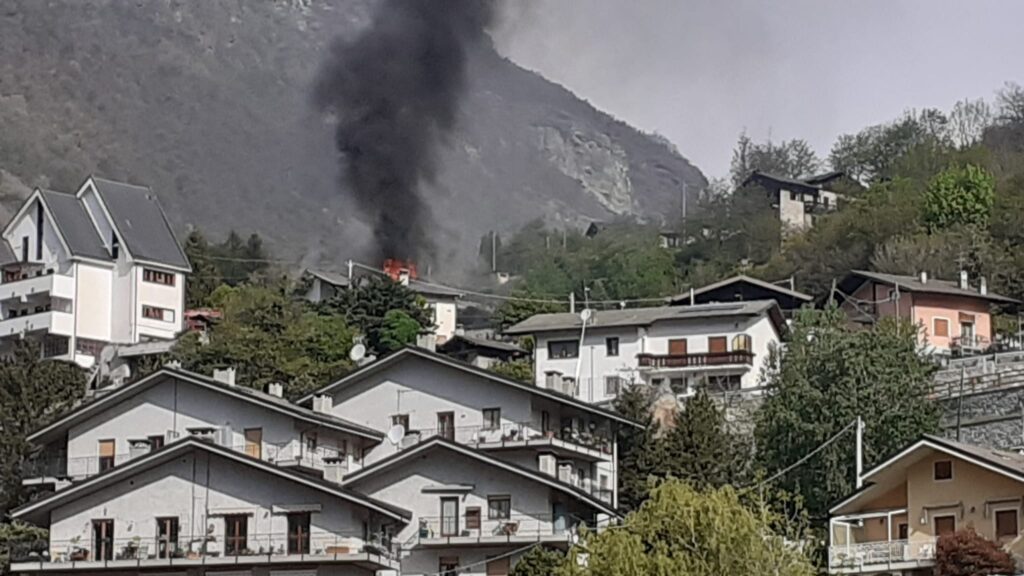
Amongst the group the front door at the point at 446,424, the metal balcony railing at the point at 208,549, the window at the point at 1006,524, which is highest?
the front door at the point at 446,424

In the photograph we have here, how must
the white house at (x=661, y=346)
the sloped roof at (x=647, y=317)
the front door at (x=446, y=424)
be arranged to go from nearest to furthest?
the front door at (x=446, y=424), the white house at (x=661, y=346), the sloped roof at (x=647, y=317)

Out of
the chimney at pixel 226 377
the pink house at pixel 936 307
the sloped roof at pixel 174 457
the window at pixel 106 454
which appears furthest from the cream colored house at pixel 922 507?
the pink house at pixel 936 307

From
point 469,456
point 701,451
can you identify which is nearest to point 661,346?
point 701,451

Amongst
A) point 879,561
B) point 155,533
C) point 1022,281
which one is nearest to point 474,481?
point 155,533

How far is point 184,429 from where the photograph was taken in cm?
5909

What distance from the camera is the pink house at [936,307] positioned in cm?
8412

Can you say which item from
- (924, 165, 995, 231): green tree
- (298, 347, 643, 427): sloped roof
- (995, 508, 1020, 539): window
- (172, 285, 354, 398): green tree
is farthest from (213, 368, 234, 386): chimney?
(924, 165, 995, 231): green tree

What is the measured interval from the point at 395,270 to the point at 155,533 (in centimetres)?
5332

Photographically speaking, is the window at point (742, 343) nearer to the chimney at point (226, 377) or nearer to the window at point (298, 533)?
the chimney at point (226, 377)

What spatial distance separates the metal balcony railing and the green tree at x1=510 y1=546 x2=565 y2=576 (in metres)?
4.02

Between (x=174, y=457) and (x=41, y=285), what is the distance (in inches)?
1591

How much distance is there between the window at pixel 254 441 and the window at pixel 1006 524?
865 inches

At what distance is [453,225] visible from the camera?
194m

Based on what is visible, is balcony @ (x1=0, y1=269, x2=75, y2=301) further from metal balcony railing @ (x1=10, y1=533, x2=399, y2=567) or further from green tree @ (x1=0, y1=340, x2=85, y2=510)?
metal balcony railing @ (x1=10, y1=533, x2=399, y2=567)
